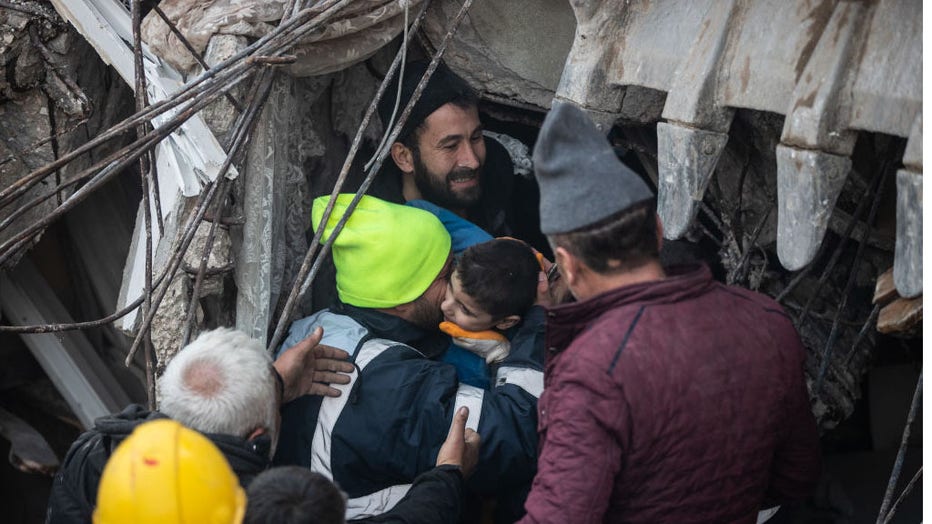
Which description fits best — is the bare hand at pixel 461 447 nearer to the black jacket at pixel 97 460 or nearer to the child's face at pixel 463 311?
the child's face at pixel 463 311

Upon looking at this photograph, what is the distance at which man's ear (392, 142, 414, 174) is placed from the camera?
4.32 metres

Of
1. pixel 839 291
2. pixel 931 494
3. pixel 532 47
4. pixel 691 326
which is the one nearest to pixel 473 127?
pixel 532 47

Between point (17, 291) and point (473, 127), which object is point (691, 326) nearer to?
point (473, 127)

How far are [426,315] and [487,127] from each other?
182 centimetres

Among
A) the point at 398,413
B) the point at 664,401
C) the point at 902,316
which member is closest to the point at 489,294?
the point at 398,413

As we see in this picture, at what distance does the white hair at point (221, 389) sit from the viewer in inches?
104

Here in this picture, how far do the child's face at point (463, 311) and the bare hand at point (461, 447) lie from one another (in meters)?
0.46

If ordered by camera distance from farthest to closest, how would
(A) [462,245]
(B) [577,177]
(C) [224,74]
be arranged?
1. (A) [462,245]
2. (C) [224,74]
3. (B) [577,177]

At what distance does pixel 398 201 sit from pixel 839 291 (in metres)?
1.99

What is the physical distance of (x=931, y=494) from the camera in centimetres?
219

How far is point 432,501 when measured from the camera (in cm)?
281

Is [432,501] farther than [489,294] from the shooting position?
No

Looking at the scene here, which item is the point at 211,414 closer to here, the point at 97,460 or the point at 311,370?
the point at 97,460

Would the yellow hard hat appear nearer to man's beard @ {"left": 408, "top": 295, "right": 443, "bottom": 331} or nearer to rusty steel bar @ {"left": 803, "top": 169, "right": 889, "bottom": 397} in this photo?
man's beard @ {"left": 408, "top": 295, "right": 443, "bottom": 331}
